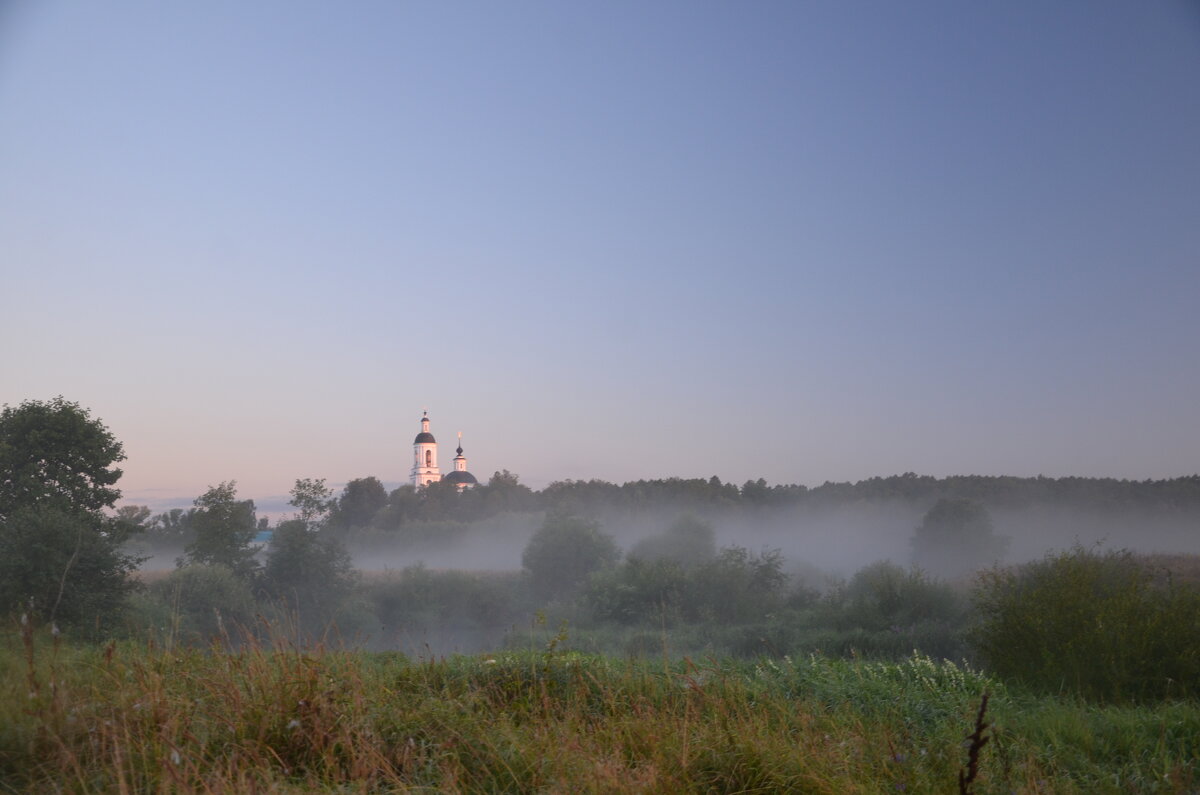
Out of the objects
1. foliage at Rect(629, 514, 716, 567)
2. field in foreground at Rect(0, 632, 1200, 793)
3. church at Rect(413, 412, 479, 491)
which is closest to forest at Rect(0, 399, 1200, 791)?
field in foreground at Rect(0, 632, 1200, 793)

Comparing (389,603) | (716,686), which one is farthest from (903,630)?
(389,603)

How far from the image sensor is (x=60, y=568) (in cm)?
1792

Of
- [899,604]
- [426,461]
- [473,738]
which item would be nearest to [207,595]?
[899,604]

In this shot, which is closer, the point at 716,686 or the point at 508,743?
the point at 508,743

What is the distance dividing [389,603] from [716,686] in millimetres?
37434

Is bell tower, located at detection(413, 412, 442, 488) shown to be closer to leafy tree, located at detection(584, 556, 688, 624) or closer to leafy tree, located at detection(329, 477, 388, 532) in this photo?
leafy tree, located at detection(329, 477, 388, 532)

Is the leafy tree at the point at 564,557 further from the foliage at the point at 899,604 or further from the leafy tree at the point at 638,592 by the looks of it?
the foliage at the point at 899,604

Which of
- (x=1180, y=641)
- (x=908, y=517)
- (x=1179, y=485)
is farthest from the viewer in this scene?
(x=908, y=517)

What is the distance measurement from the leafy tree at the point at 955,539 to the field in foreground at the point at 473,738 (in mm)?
39075

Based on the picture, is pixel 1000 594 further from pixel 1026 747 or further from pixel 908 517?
pixel 908 517

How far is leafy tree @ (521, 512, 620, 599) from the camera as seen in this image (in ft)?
145

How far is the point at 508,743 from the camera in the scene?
502cm

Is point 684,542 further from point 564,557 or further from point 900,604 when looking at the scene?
point 900,604

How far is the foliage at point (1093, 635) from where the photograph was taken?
10.2m
